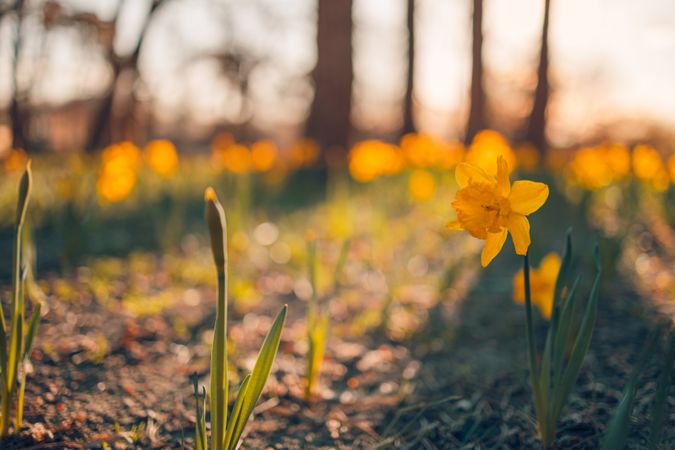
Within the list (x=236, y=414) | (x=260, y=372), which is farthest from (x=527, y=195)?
(x=236, y=414)

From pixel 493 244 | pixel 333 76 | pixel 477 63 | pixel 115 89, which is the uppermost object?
pixel 477 63

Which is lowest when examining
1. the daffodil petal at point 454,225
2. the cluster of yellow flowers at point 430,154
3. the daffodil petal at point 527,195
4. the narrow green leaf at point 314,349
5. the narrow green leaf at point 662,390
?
the narrow green leaf at point 314,349

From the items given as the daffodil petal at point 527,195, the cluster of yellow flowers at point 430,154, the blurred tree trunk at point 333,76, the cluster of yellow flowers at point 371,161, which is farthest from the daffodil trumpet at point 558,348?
the blurred tree trunk at point 333,76

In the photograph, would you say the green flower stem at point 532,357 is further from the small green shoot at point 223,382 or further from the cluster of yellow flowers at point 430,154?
the cluster of yellow flowers at point 430,154

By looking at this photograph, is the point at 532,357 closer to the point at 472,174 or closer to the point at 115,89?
the point at 472,174

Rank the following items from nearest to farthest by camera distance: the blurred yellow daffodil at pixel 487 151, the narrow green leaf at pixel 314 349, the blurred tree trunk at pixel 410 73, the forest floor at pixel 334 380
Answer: the forest floor at pixel 334 380 < the narrow green leaf at pixel 314 349 < the blurred yellow daffodil at pixel 487 151 < the blurred tree trunk at pixel 410 73

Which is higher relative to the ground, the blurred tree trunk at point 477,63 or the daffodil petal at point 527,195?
the blurred tree trunk at point 477,63

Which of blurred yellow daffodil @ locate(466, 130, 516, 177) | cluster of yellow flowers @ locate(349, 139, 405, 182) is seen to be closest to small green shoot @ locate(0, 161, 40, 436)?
blurred yellow daffodil @ locate(466, 130, 516, 177)
